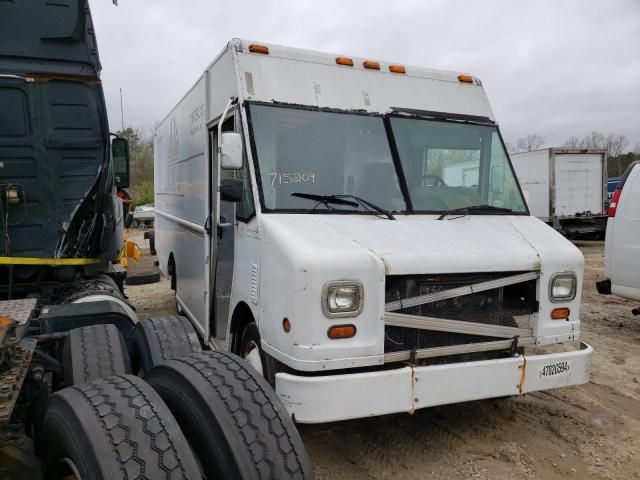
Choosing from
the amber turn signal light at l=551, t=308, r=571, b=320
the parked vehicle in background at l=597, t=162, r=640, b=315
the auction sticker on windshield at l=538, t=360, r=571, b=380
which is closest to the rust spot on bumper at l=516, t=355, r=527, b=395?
the auction sticker on windshield at l=538, t=360, r=571, b=380

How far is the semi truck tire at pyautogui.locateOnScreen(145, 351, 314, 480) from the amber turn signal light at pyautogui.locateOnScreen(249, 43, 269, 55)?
9.47 ft

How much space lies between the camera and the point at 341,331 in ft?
10.5

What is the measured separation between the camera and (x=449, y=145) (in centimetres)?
471

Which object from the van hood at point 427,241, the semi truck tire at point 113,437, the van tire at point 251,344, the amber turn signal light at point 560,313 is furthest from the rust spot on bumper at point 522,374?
the semi truck tire at point 113,437

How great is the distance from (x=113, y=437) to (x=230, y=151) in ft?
8.14

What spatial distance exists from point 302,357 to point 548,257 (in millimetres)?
1970

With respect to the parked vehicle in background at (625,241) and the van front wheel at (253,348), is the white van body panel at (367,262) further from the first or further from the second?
the parked vehicle in background at (625,241)

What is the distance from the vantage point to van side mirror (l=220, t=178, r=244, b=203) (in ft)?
12.9

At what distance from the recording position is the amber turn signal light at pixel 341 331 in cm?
320

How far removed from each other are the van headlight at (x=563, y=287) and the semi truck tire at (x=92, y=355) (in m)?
2.98

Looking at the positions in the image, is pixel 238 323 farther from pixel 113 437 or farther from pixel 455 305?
pixel 113 437

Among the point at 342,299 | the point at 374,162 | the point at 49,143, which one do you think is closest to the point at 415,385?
the point at 342,299

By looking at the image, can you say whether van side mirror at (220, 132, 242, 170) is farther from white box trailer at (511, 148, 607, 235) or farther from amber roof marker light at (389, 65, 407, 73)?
white box trailer at (511, 148, 607, 235)

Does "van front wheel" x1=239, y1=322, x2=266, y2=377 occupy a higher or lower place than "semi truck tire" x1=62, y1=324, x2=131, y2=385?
lower
